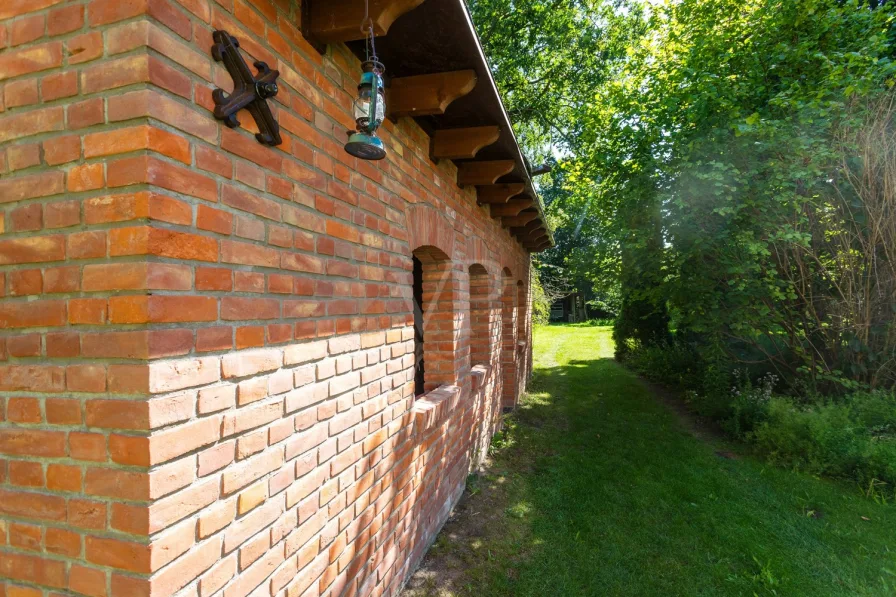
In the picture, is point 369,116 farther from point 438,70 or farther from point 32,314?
point 32,314

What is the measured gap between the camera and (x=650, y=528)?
369 centimetres

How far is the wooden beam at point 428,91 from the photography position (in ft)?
7.61

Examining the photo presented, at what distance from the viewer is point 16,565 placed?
46.5 inches

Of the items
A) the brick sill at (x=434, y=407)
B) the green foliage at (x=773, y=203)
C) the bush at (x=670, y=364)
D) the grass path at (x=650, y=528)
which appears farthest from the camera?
the bush at (x=670, y=364)

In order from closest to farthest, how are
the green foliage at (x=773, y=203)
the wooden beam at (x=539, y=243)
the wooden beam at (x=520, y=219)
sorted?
the green foliage at (x=773, y=203) → the wooden beam at (x=520, y=219) → the wooden beam at (x=539, y=243)

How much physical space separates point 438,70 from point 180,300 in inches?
73.6

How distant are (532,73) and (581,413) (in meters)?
8.54

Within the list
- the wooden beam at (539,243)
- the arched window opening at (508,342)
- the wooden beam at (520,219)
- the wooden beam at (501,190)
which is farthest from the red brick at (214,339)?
the wooden beam at (539,243)

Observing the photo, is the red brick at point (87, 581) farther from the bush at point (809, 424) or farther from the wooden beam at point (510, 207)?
the bush at point (809, 424)

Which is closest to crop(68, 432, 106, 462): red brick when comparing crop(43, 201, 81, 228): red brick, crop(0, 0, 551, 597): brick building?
crop(0, 0, 551, 597): brick building

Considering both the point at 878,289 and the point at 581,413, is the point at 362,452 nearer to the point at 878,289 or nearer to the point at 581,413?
the point at 581,413

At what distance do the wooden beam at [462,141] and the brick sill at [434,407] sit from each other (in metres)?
1.84

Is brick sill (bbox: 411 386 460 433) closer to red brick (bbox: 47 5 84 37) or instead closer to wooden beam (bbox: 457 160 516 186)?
wooden beam (bbox: 457 160 516 186)

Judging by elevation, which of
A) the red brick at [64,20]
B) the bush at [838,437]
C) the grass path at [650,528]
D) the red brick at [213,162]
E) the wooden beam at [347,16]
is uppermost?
the wooden beam at [347,16]
